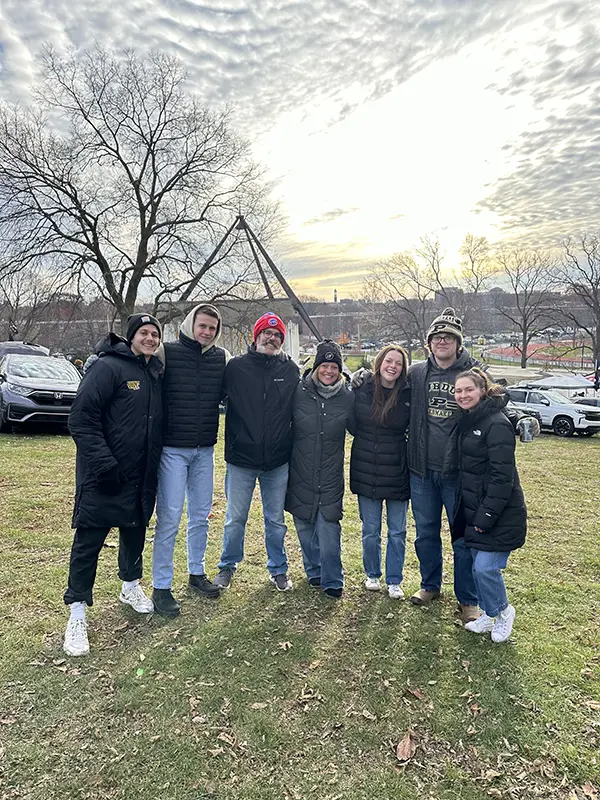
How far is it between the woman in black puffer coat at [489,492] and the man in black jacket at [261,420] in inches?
53.5

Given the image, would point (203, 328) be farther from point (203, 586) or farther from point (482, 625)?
point (482, 625)

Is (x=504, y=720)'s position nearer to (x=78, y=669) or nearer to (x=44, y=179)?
(x=78, y=669)

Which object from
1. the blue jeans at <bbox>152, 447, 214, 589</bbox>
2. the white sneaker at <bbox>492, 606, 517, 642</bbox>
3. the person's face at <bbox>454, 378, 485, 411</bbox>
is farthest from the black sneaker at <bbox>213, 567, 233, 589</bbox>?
the person's face at <bbox>454, 378, 485, 411</bbox>

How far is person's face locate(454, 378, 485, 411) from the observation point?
344 cm

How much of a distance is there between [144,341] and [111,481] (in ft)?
3.20

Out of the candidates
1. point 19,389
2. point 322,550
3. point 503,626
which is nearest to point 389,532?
point 322,550

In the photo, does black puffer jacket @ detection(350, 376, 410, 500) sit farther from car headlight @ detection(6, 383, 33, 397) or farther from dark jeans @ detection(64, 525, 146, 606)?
car headlight @ detection(6, 383, 33, 397)

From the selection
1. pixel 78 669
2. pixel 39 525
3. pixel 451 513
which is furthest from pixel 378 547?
pixel 39 525

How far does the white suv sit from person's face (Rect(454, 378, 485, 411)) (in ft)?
48.0

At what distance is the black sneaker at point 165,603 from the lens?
12.5 ft

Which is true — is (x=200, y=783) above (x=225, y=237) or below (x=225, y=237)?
below

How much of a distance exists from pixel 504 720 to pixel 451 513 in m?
1.34

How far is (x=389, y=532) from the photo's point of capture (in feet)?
13.5

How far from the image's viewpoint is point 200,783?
240cm
